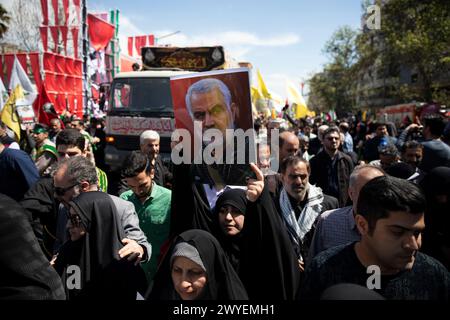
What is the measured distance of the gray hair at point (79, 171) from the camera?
3.02m

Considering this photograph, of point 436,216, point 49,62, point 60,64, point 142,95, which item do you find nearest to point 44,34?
point 60,64

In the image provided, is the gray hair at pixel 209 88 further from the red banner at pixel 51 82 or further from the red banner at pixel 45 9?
the red banner at pixel 45 9

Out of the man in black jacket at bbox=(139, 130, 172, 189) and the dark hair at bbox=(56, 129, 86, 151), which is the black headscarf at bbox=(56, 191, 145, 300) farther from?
the man in black jacket at bbox=(139, 130, 172, 189)

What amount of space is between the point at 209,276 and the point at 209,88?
1.05m

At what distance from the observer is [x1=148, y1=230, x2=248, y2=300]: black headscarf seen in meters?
2.49

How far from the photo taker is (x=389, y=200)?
205 cm

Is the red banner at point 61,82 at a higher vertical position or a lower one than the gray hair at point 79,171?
higher

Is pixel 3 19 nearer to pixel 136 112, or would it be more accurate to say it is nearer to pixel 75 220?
pixel 136 112

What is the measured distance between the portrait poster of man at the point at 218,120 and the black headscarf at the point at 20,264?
1.20 metres

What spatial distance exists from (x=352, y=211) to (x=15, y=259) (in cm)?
203

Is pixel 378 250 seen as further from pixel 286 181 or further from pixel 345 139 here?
pixel 345 139

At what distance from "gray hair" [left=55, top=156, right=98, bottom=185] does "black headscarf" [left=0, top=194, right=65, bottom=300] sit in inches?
43.0

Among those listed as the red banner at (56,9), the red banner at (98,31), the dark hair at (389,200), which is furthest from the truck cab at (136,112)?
the red banner at (98,31)
